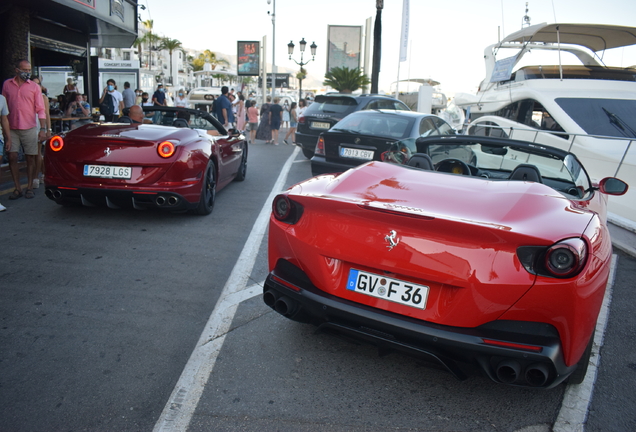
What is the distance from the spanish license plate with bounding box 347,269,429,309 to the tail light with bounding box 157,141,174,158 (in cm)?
363

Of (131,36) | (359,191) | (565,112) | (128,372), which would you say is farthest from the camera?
(131,36)

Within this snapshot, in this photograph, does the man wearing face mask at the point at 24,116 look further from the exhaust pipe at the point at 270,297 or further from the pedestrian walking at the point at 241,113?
the pedestrian walking at the point at 241,113

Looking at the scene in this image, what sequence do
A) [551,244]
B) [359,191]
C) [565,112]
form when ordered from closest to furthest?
[551,244] → [359,191] → [565,112]

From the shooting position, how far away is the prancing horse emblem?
8.23ft

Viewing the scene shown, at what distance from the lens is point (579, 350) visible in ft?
8.08

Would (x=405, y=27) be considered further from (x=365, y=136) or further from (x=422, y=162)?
(x=422, y=162)

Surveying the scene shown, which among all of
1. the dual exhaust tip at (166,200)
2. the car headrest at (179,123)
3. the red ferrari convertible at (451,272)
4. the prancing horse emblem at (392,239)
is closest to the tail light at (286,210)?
the red ferrari convertible at (451,272)

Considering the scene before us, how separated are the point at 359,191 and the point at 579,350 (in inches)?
53.8

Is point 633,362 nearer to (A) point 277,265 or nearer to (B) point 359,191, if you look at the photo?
(B) point 359,191

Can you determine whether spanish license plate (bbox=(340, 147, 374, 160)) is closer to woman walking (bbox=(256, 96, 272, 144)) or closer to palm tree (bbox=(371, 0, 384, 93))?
woman walking (bbox=(256, 96, 272, 144))

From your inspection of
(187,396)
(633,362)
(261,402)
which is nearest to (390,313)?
(261,402)

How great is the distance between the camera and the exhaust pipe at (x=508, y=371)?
232cm

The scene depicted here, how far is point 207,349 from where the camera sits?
3088mm

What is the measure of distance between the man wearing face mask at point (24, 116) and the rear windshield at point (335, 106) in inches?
283
